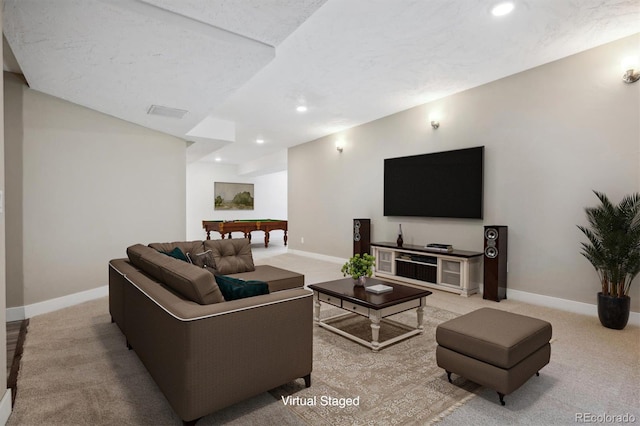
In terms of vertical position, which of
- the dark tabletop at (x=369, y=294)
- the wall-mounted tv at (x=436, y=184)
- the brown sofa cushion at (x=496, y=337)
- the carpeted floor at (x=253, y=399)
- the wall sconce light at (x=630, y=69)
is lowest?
the carpeted floor at (x=253, y=399)

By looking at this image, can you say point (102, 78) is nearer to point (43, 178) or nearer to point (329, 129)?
point (43, 178)

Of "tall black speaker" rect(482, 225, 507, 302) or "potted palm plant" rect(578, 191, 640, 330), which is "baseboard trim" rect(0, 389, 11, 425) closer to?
"tall black speaker" rect(482, 225, 507, 302)

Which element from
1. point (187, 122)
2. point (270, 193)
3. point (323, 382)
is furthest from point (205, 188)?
point (323, 382)

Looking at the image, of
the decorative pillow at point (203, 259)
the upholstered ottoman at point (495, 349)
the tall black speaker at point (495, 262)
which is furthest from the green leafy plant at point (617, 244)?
the decorative pillow at point (203, 259)

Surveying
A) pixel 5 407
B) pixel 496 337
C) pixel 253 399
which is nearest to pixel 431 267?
pixel 496 337

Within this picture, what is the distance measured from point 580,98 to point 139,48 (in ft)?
14.7

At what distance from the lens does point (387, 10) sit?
9.51ft

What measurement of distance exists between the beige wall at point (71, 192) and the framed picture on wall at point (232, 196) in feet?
21.3

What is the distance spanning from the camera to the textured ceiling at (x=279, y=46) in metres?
2.37

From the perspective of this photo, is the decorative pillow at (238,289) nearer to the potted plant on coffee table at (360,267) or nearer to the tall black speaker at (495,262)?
the potted plant on coffee table at (360,267)

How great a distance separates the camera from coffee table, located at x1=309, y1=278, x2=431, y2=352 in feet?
9.21

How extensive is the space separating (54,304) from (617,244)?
19.9ft

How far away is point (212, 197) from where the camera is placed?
1178cm

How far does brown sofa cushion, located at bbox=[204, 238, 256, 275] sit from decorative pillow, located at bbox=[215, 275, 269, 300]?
1.72m
